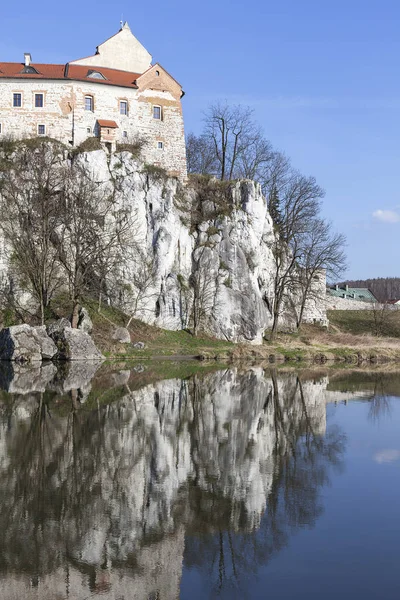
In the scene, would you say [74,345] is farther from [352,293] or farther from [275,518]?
[352,293]

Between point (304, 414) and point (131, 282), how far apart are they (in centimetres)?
3184

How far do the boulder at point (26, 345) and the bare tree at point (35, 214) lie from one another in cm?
331

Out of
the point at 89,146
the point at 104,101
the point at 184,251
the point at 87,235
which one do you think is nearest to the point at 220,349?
the point at 184,251

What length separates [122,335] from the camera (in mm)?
45219

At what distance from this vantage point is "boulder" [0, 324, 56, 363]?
1519 inches

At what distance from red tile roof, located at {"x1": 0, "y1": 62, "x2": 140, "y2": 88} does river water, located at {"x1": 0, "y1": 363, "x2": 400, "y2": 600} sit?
3959 centimetres

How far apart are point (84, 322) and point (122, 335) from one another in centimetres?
269

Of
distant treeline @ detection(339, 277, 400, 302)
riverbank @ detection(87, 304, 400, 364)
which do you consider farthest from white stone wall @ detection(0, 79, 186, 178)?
distant treeline @ detection(339, 277, 400, 302)

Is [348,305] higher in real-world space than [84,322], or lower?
higher

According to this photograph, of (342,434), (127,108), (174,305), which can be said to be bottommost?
(342,434)

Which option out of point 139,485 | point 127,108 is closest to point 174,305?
point 127,108

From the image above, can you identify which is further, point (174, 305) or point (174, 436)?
point (174, 305)

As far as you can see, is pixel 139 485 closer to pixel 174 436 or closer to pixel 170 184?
Result: pixel 174 436

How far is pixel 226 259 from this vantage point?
5516cm
